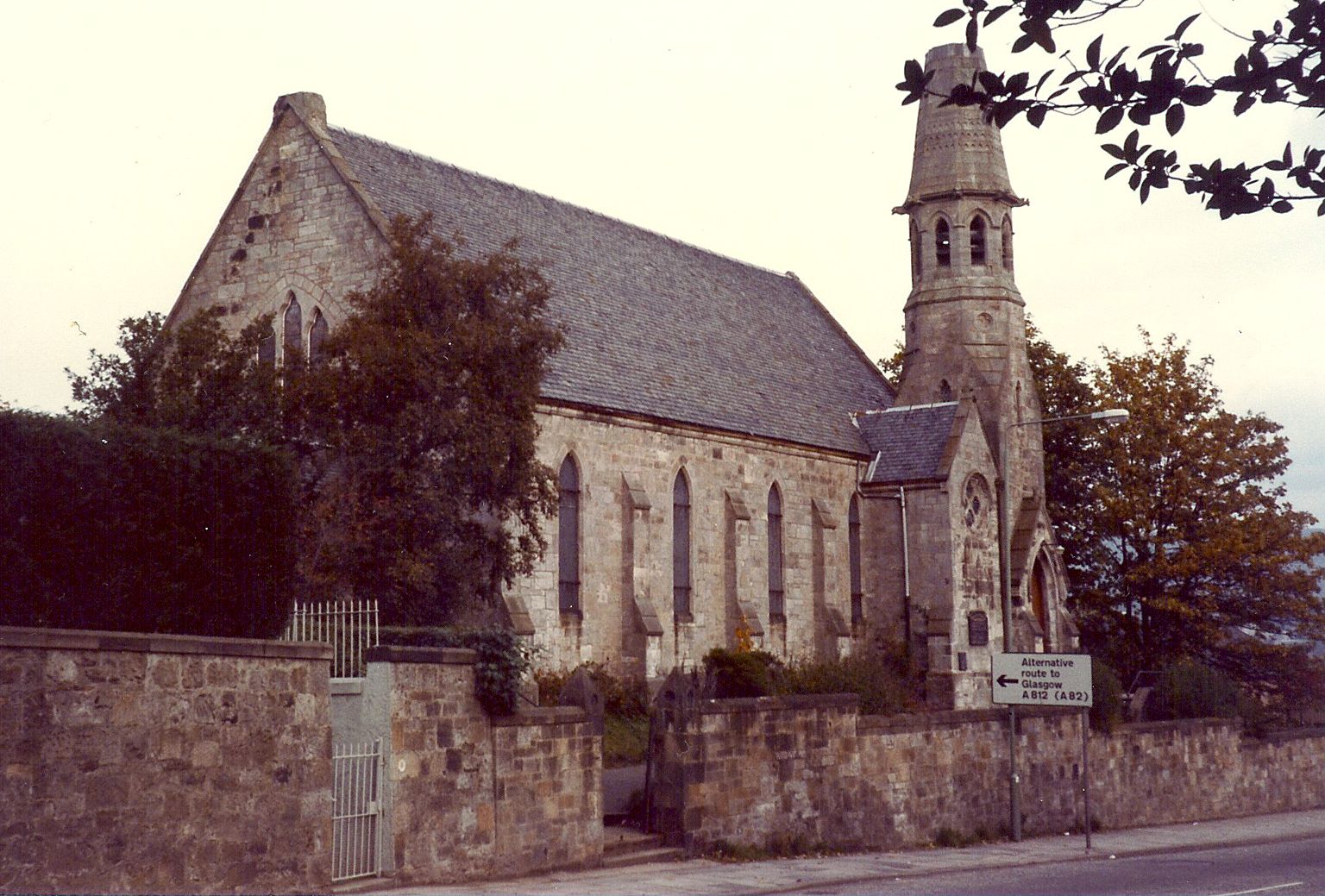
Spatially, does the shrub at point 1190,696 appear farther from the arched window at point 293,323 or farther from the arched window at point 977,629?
the arched window at point 293,323

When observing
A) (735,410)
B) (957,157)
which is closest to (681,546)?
(735,410)

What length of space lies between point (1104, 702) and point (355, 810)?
1886cm

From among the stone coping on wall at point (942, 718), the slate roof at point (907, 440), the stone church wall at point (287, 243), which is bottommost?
the stone coping on wall at point (942, 718)

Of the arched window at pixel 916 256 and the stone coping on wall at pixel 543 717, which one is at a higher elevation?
the arched window at pixel 916 256

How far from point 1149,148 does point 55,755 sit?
9.96 metres

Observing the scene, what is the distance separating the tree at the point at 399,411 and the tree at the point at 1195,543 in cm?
2701

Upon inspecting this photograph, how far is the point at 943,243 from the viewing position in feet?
147

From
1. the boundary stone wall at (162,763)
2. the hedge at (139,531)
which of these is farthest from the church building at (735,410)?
the boundary stone wall at (162,763)

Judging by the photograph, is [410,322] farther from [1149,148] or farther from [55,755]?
[1149,148]

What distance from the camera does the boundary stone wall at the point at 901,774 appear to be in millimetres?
21016

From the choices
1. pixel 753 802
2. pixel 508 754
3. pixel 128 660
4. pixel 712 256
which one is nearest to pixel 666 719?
pixel 753 802

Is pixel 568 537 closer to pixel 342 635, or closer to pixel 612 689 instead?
pixel 612 689

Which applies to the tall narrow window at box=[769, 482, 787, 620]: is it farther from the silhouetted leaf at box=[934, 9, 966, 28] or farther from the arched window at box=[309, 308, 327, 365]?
the silhouetted leaf at box=[934, 9, 966, 28]

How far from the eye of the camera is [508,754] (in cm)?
1808
